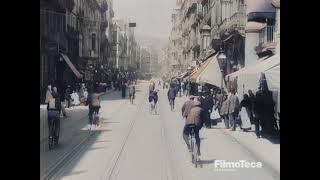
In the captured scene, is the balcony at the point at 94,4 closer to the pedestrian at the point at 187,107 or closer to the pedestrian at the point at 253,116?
the pedestrian at the point at 187,107

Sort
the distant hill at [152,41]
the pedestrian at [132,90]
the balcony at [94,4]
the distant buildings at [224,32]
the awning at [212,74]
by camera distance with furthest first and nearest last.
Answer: the distant hill at [152,41] → the pedestrian at [132,90] → the balcony at [94,4] → the awning at [212,74] → the distant buildings at [224,32]

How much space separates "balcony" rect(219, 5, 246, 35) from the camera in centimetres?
796

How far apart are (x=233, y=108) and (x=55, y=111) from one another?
241 centimetres

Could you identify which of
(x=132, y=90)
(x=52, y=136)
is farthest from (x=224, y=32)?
(x=52, y=136)

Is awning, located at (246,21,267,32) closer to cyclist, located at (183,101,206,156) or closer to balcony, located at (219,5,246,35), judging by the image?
balcony, located at (219,5,246,35)

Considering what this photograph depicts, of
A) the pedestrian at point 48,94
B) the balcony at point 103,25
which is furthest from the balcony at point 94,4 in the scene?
the pedestrian at point 48,94

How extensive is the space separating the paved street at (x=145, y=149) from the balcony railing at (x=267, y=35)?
1363 mm

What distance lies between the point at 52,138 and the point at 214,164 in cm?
211

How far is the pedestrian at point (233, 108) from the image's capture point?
7.79 m

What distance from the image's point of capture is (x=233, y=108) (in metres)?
7.91

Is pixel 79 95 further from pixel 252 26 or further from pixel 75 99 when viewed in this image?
pixel 252 26

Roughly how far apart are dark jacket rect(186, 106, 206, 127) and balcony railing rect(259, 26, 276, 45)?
1.28 metres

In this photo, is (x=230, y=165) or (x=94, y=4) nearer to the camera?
(x=230, y=165)
